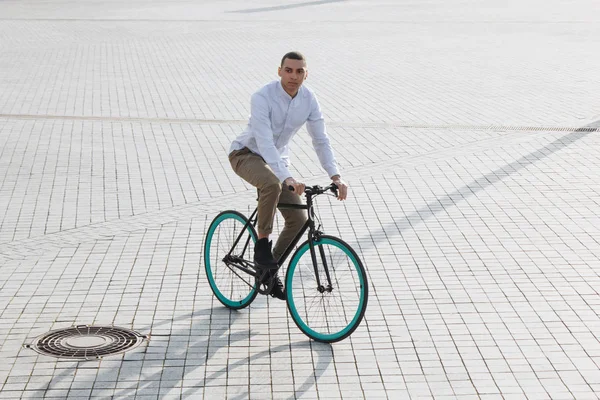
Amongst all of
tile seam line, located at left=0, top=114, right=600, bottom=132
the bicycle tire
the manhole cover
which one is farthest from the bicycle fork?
tile seam line, located at left=0, top=114, right=600, bottom=132

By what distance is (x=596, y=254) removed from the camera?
7.48m

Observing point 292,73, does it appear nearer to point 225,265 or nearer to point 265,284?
point 265,284

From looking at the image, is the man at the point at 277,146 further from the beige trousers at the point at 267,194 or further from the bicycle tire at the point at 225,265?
the bicycle tire at the point at 225,265

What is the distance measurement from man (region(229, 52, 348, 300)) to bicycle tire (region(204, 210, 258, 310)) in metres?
0.33

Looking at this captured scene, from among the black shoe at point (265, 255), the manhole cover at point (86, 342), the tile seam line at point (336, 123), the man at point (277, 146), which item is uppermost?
the tile seam line at point (336, 123)

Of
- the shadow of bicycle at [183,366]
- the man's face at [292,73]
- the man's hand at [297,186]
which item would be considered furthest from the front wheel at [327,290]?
the man's face at [292,73]

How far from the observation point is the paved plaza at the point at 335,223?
5.41 metres

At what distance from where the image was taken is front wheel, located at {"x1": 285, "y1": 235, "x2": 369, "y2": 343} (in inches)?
218

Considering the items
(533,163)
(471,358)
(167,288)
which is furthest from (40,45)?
(471,358)

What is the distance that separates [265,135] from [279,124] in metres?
0.16

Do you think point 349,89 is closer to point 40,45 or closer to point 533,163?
point 533,163

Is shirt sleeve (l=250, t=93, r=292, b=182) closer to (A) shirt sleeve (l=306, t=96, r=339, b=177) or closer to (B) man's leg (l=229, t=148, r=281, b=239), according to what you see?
(B) man's leg (l=229, t=148, r=281, b=239)

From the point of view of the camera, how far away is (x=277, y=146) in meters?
5.86

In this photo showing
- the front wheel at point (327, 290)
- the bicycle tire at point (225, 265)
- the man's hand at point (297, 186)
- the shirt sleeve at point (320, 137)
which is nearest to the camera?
the man's hand at point (297, 186)
